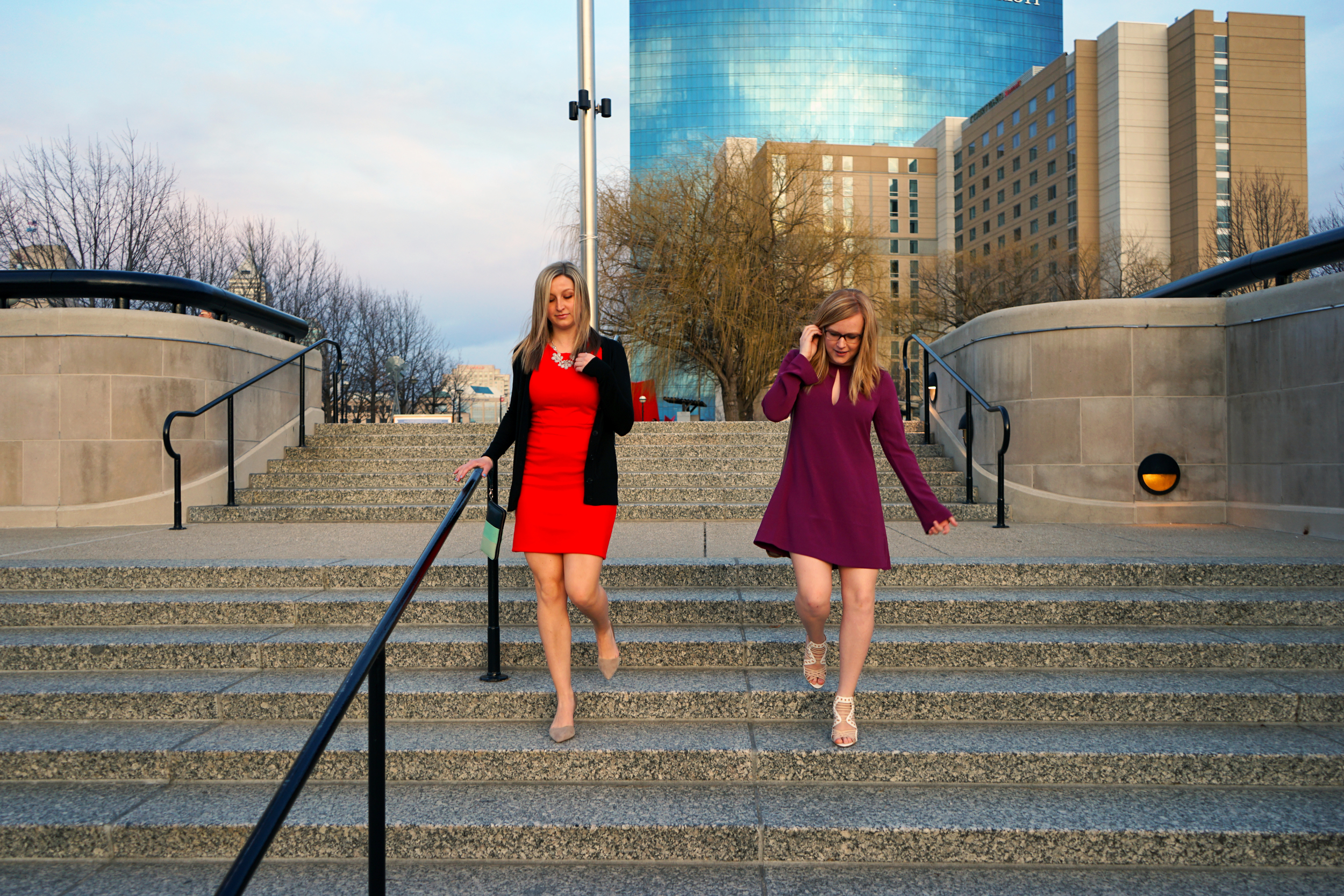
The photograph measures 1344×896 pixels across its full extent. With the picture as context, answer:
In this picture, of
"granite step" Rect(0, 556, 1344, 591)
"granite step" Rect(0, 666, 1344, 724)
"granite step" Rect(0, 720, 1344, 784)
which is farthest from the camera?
"granite step" Rect(0, 556, 1344, 591)

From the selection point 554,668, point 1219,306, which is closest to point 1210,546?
point 1219,306

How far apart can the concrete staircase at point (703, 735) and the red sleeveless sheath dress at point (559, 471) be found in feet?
2.60

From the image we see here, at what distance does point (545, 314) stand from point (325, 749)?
1.70 metres

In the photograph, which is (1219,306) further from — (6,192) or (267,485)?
(6,192)

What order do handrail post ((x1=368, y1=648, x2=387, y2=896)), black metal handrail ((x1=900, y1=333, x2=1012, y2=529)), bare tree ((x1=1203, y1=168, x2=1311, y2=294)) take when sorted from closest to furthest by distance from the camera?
handrail post ((x1=368, y1=648, x2=387, y2=896))
black metal handrail ((x1=900, y1=333, x2=1012, y2=529))
bare tree ((x1=1203, y1=168, x2=1311, y2=294))

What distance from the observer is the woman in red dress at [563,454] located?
306cm

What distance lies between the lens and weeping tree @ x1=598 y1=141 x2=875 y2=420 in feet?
57.7

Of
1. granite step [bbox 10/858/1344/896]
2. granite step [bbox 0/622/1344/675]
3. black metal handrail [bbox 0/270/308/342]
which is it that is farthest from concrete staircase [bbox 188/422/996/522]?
granite step [bbox 10/858/1344/896]

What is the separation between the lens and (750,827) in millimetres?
2664

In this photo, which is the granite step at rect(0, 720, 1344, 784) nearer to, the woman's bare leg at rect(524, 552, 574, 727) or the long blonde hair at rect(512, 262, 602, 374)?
the woman's bare leg at rect(524, 552, 574, 727)

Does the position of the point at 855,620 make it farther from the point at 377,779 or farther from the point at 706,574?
the point at 377,779

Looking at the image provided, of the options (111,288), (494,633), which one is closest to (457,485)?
(111,288)

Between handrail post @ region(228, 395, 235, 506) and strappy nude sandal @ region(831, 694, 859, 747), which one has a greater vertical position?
handrail post @ region(228, 395, 235, 506)

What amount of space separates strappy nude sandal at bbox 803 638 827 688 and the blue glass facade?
110139mm
